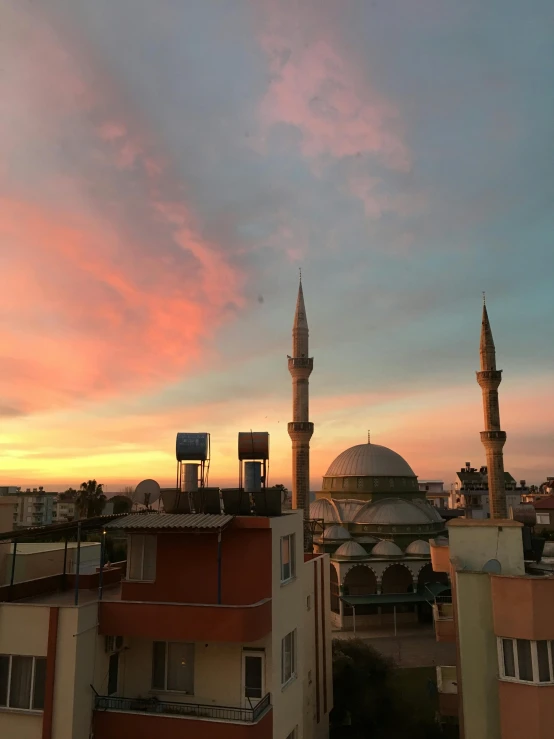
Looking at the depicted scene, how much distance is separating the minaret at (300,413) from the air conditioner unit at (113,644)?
3213 cm

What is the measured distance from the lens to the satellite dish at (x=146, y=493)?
14.4m

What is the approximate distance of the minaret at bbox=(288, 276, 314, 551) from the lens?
44.5 meters

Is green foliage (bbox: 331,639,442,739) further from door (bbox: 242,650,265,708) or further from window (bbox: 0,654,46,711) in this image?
window (bbox: 0,654,46,711)

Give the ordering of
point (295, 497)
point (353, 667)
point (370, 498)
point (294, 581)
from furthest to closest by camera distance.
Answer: point (370, 498), point (295, 497), point (353, 667), point (294, 581)

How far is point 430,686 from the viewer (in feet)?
81.6

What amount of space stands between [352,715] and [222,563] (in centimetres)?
1483

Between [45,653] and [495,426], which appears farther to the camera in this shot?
[495,426]

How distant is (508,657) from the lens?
1169 centimetres

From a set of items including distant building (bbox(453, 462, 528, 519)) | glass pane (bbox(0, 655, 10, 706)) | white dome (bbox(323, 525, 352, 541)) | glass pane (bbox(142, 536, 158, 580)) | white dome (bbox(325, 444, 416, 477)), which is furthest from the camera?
distant building (bbox(453, 462, 528, 519))

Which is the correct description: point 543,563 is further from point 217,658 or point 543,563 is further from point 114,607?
point 114,607

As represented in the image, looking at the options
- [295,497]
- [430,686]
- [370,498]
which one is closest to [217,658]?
[430,686]

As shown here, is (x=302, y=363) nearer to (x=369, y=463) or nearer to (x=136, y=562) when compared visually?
(x=369, y=463)

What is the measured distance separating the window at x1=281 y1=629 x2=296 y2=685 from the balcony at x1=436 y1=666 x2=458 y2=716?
512 cm

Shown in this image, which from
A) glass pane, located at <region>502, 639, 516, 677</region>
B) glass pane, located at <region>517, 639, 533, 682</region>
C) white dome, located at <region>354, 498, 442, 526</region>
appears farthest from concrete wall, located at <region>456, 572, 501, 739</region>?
white dome, located at <region>354, 498, 442, 526</region>
